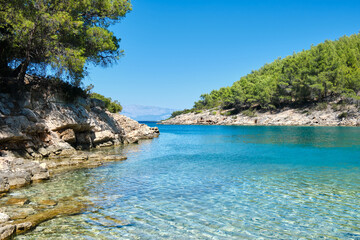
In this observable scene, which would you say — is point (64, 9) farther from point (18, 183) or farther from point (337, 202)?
point (337, 202)

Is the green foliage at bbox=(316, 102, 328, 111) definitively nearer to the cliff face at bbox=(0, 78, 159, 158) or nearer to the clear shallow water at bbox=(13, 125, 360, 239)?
the cliff face at bbox=(0, 78, 159, 158)

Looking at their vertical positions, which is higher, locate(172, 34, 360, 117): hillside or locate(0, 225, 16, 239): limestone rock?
locate(172, 34, 360, 117): hillside

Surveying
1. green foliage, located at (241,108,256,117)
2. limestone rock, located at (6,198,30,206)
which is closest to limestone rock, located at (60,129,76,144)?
limestone rock, located at (6,198,30,206)

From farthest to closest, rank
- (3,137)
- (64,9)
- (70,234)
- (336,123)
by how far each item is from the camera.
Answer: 1. (336,123)
2. (64,9)
3. (3,137)
4. (70,234)

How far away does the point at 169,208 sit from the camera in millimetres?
9227

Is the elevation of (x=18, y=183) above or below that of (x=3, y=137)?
below

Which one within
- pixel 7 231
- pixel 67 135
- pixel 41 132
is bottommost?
pixel 7 231

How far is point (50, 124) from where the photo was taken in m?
23.4

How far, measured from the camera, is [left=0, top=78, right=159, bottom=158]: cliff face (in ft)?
61.0

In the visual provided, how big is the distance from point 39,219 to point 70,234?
1.55 m

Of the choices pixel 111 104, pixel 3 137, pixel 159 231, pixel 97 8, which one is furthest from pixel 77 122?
pixel 111 104

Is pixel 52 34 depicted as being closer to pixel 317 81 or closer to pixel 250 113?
pixel 317 81

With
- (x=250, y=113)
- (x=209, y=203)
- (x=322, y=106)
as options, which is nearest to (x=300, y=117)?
(x=322, y=106)

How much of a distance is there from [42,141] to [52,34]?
→ 8.57m
